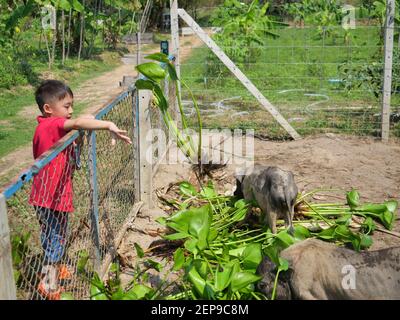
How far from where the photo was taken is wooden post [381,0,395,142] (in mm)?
6926

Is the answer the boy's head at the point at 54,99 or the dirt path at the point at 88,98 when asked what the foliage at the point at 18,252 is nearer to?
the boy's head at the point at 54,99

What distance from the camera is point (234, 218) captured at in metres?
4.62

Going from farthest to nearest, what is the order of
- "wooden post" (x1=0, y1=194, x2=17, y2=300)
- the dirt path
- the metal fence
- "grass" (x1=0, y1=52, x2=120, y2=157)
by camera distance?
1. "grass" (x1=0, y1=52, x2=120, y2=157)
2. the dirt path
3. the metal fence
4. "wooden post" (x1=0, y1=194, x2=17, y2=300)

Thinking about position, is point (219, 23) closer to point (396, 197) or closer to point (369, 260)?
point (396, 197)

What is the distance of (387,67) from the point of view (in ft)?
23.1

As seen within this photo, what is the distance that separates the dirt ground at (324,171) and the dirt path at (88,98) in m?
1.11

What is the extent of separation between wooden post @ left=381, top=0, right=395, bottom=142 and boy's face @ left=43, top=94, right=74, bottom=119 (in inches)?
186

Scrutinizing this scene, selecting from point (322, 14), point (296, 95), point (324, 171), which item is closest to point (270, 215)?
Result: point (324, 171)

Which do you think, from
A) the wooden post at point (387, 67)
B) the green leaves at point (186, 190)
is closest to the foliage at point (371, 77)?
the wooden post at point (387, 67)

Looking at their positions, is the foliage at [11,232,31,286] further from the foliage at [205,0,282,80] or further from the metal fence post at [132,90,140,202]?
the foliage at [205,0,282,80]

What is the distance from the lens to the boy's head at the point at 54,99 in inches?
139

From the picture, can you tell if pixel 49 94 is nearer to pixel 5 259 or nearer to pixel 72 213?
pixel 72 213

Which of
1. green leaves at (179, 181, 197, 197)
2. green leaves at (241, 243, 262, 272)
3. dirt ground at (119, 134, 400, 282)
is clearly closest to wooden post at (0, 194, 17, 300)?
green leaves at (241, 243, 262, 272)
